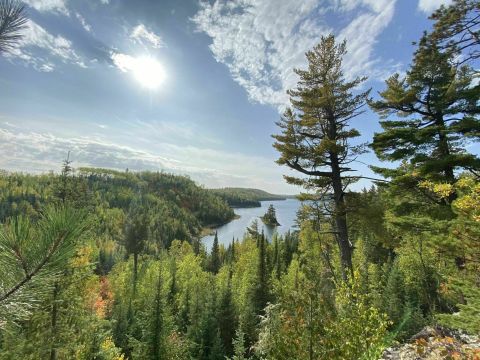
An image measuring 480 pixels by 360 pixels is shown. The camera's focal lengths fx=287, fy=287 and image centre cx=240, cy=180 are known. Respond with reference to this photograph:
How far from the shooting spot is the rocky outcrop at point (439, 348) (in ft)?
20.7

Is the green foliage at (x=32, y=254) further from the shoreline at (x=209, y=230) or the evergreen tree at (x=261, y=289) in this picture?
the shoreline at (x=209, y=230)

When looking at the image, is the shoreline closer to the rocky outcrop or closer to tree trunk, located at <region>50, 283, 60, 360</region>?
tree trunk, located at <region>50, 283, 60, 360</region>

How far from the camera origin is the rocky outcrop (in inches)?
249

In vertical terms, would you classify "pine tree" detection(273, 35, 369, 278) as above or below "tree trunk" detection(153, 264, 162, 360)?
above

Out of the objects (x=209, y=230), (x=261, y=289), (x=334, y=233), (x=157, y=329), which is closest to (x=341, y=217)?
(x=334, y=233)

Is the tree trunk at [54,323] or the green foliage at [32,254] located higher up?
the green foliage at [32,254]

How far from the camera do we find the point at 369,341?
6.89 metres

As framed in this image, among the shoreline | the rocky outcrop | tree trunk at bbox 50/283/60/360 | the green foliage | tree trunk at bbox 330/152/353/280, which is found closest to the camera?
the green foliage

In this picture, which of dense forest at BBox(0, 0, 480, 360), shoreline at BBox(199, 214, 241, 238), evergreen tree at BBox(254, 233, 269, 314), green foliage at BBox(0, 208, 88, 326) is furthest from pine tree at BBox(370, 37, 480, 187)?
shoreline at BBox(199, 214, 241, 238)

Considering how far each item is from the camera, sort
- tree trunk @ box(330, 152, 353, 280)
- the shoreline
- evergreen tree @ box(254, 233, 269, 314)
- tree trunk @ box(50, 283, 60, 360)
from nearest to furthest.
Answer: tree trunk @ box(50, 283, 60, 360), tree trunk @ box(330, 152, 353, 280), evergreen tree @ box(254, 233, 269, 314), the shoreline

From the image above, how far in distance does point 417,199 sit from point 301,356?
385 inches

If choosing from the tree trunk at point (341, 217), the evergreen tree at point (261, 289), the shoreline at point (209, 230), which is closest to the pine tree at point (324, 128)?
the tree trunk at point (341, 217)

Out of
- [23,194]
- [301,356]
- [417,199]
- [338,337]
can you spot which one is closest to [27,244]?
[301,356]

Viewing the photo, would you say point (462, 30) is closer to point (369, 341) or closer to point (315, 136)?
point (315, 136)
